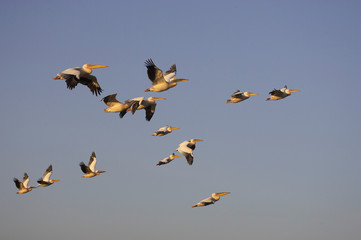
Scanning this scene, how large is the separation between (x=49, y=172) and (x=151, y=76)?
1209cm

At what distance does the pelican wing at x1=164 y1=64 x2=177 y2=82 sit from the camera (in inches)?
934

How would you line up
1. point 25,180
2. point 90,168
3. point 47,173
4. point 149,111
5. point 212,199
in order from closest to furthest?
1. point 149,111
2. point 212,199
3. point 90,168
4. point 47,173
5. point 25,180

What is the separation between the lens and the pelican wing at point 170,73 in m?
23.7

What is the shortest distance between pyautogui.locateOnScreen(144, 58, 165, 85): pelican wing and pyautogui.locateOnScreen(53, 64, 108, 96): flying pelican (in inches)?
98.3

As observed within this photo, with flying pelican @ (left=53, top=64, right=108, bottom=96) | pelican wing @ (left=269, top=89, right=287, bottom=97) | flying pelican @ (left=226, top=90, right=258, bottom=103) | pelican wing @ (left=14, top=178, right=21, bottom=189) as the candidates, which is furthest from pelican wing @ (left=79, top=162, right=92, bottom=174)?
pelican wing @ (left=269, top=89, right=287, bottom=97)

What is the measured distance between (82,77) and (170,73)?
3966 millimetres

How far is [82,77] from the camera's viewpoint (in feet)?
74.5

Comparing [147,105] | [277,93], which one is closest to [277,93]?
[277,93]

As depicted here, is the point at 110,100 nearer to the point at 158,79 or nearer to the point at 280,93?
the point at 158,79

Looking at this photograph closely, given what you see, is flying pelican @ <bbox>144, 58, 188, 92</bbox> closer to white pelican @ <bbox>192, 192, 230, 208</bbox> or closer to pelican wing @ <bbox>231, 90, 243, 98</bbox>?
pelican wing @ <bbox>231, 90, 243, 98</bbox>

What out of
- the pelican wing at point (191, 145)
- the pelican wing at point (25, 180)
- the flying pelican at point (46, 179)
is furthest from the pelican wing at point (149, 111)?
the pelican wing at point (25, 180)

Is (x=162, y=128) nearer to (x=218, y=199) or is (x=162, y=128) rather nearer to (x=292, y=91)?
(x=218, y=199)

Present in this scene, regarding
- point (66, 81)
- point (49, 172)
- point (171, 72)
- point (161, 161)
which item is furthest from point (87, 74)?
point (49, 172)

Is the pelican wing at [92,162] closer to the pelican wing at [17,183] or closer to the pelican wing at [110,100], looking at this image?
the pelican wing at [17,183]
